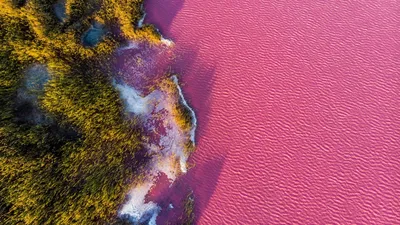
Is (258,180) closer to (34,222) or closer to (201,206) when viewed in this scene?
(201,206)

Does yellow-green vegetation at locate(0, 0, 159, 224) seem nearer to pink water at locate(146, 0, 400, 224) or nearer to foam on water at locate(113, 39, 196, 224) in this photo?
foam on water at locate(113, 39, 196, 224)

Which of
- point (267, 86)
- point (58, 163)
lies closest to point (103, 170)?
point (58, 163)

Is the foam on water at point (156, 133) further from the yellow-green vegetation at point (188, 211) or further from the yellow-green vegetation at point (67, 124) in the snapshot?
the yellow-green vegetation at point (188, 211)

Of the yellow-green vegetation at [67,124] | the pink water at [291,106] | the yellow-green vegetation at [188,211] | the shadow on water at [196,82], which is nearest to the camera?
the yellow-green vegetation at [67,124]

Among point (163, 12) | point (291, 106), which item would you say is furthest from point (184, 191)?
point (163, 12)

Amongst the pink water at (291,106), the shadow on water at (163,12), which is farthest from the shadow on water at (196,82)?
the shadow on water at (163,12)

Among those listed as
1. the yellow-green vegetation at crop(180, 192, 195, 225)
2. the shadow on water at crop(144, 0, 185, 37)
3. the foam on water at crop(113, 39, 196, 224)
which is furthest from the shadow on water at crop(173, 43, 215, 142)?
the yellow-green vegetation at crop(180, 192, 195, 225)
